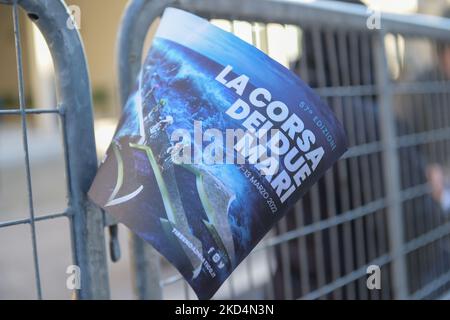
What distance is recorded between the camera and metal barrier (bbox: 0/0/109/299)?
112 centimetres

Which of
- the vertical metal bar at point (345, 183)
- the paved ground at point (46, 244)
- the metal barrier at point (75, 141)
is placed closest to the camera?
the metal barrier at point (75, 141)

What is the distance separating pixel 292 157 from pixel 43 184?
26.5ft

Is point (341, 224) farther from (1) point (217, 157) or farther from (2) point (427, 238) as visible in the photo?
(1) point (217, 157)

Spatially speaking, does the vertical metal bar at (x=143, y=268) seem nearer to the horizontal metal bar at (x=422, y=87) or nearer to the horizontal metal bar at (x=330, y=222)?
the horizontal metal bar at (x=330, y=222)

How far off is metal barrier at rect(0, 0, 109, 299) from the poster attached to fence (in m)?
0.16

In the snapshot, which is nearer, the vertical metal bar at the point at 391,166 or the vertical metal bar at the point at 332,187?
the vertical metal bar at the point at 332,187

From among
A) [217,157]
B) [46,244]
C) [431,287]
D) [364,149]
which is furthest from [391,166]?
[46,244]

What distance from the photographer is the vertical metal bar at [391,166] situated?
7.27 ft

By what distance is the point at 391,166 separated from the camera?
2225 mm

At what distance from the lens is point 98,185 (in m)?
1.05

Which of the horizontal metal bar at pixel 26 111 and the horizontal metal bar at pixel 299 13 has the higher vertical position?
the horizontal metal bar at pixel 299 13

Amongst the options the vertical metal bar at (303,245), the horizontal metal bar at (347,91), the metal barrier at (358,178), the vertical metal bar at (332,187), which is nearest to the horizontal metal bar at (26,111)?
the metal barrier at (358,178)
